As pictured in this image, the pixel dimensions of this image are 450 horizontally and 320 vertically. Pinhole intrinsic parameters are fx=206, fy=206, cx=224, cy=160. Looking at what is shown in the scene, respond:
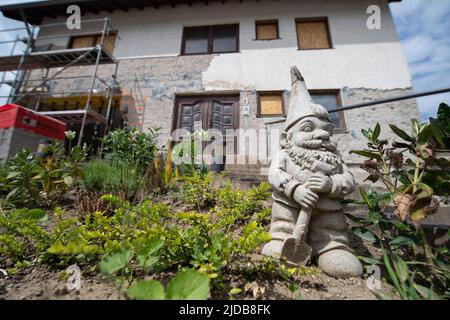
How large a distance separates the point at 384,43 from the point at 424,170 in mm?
7043

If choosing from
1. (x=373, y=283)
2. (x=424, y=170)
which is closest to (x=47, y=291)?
(x=373, y=283)

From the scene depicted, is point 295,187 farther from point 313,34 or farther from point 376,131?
point 313,34

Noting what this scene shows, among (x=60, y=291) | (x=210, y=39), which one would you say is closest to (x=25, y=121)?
(x=60, y=291)

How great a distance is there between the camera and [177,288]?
2.80ft

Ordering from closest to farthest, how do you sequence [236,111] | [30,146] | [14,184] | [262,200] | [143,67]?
1. [14,184]
2. [262,200]
3. [30,146]
4. [236,111]
5. [143,67]

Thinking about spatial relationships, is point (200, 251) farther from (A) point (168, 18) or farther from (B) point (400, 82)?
(A) point (168, 18)

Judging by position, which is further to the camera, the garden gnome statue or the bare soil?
the garden gnome statue

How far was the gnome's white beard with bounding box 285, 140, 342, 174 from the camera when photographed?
62.9 inches

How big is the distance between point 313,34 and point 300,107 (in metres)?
6.64

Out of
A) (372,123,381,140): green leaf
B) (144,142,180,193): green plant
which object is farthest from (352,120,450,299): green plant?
(144,142,180,193): green plant

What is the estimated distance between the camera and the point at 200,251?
1.30 metres

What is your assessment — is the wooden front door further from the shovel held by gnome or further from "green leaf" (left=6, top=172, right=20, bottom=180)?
the shovel held by gnome

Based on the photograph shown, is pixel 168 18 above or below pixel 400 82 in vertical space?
above

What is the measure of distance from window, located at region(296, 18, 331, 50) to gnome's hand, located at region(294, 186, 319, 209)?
671 cm
